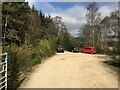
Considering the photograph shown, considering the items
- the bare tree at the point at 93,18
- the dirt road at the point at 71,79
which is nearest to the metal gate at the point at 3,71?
the dirt road at the point at 71,79

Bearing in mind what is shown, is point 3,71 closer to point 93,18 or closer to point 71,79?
point 71,79

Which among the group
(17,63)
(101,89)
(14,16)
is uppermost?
(14,16)

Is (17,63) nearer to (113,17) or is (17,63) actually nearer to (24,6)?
(24,6)

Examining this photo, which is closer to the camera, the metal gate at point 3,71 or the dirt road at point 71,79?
the metal gate at point 3,71

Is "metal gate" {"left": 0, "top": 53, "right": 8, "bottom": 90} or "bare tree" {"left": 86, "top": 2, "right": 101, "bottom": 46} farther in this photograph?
"bare tree" {"left": 86, "top": 2, "right": 101, "bottom": 46}

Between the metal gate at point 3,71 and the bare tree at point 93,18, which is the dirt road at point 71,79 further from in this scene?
the bare tree at point 93,18

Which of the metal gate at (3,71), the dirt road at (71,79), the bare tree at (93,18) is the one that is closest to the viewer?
the metal gate at (3,71)

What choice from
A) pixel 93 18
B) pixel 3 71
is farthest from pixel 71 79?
pixel 93 18

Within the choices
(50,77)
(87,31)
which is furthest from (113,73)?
(87,31)

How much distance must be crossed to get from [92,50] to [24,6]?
28788mm

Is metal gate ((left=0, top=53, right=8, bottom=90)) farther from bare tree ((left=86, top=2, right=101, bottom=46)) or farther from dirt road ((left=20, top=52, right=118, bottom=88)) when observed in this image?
bare tree ((left=86, top=2, right=101, bottom=46))

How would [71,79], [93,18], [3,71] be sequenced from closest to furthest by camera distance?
1. [3,71]
2. [71,79]
3. [93,18]

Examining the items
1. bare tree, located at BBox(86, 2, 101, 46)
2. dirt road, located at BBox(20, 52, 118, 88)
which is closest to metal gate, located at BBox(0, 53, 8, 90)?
dirt road, located at BBox(20, 52, 118, 88)

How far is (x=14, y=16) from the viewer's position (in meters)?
25.5
